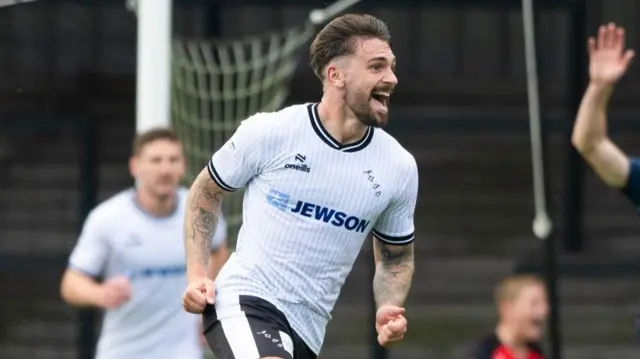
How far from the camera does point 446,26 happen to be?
432 inches

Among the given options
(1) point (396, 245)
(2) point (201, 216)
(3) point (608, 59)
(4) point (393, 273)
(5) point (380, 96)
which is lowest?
(4) point (393, 273)

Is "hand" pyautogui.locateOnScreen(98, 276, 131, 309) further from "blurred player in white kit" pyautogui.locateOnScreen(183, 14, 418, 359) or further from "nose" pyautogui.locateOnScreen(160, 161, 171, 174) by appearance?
"blurred player in white kit" pyautogui.locateOnScreen(183, 14, 418, 359)

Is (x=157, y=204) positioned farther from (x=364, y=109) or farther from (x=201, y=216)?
(x=364, y=109)

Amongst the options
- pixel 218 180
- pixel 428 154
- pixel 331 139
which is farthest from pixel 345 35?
pixel 428 154

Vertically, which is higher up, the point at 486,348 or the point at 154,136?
the point at 154,136

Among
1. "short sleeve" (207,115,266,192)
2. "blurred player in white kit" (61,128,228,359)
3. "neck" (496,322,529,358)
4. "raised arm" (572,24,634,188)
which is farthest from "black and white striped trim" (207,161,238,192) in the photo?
"neck" (496,322,529,358)

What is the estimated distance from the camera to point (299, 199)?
4836mm

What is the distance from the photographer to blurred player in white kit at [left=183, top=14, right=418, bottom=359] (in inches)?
188

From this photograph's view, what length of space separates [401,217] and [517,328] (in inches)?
90.5

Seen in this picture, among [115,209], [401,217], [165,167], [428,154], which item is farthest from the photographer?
[428,154]

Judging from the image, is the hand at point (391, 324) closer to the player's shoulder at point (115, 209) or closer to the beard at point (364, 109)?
the beard at point (364, 109)

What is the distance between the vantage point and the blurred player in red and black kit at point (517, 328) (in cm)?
710

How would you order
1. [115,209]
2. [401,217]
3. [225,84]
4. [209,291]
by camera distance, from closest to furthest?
[209,291] → [401,217] → [115,209] → [225,84]

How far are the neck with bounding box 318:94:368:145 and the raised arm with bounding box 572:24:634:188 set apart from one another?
0.79m
